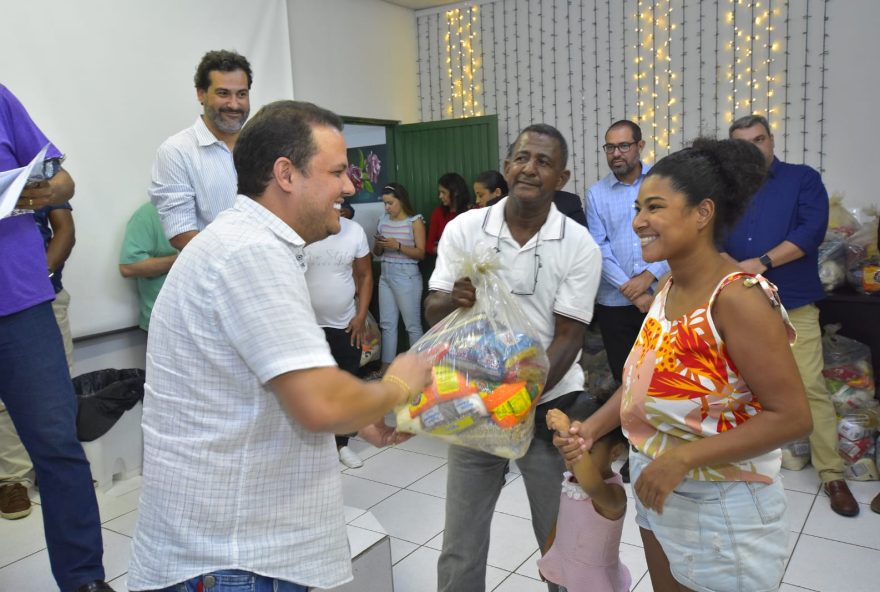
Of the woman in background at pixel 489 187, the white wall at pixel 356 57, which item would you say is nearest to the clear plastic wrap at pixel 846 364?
the woman in background at pixel 489 187

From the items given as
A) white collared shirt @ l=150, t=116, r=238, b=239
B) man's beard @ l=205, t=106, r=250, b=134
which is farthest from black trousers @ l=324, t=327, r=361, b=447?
man's beard @ l=205, t=106, r=250, b=134

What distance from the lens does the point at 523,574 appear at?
2730mm

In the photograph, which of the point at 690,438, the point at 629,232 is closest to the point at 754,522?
the point at 690,438

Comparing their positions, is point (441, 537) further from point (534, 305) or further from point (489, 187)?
point (489, 187)

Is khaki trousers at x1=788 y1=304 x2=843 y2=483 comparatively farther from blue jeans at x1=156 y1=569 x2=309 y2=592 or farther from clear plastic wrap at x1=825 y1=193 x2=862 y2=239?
blue jeans at x1=156 y1=569 x2=309 y2=592

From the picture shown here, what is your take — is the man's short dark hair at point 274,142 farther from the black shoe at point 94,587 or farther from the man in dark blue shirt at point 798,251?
the man in dark blue shirt at point 798,251

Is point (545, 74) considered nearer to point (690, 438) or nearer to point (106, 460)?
point (106, 460)

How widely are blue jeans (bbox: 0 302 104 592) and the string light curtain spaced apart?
418 cm

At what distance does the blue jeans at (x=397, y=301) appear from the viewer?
5.68 meters

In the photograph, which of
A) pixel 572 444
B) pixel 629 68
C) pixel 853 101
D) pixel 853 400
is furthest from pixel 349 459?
pixel 853 101

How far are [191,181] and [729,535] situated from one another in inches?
84.9

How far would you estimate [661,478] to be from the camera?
141 centimetres

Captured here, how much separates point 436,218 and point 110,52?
274 cm

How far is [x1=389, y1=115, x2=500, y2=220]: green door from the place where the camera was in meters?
5.77
